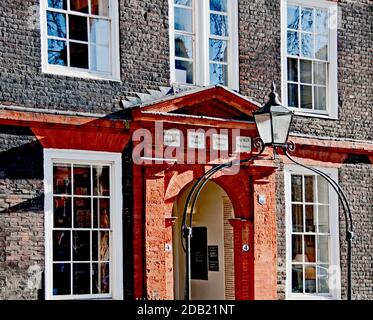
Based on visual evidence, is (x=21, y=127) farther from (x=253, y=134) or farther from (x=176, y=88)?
Result: (x=253, y=134)

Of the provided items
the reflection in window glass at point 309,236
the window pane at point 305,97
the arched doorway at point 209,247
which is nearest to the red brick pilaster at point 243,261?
the arched doorway at point 209,247

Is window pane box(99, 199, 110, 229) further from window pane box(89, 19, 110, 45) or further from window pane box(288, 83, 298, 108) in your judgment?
window pane box(288, 83, 298, 108)

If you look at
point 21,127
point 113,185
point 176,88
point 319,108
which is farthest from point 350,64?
point 21,127

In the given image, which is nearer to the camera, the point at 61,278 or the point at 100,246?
the point at 61,278

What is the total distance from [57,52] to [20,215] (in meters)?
2.53

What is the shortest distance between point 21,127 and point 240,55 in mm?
4318

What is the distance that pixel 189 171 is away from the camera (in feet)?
50.4

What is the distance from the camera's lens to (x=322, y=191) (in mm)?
17203

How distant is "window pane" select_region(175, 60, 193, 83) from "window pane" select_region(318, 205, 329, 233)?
3.52 meters

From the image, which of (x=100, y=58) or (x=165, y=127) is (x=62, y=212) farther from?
(x=100, y=58)

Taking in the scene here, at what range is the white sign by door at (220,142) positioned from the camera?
15578mm

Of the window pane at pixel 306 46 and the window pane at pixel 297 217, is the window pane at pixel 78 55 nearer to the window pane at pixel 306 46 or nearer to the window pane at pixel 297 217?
the window pane at pixel 306 46

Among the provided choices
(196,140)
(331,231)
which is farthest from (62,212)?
(331,231)

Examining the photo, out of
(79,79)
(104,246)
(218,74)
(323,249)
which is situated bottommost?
(323,249)
